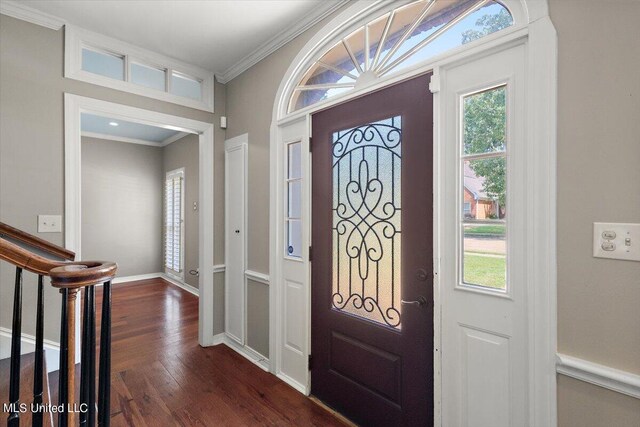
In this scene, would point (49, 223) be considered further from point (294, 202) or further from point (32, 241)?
point (294, 202)

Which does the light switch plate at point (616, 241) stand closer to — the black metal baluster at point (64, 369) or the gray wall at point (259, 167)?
the black metal baluster at point (64, 369)

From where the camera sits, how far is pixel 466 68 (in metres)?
1.44

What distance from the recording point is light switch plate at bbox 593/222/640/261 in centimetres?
105

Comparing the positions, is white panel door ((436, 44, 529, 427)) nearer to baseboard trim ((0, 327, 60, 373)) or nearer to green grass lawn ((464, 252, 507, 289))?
green grass lawn ((464, 252, 507, 289))

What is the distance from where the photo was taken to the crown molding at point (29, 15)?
203cm

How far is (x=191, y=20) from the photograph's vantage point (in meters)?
2.22

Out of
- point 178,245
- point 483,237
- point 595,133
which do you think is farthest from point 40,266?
point 178,245

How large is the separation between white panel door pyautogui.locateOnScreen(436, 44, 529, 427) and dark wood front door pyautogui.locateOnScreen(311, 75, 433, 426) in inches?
4.2

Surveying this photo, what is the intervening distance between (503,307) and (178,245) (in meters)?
5.35

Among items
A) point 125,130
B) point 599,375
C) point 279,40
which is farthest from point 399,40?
point 125,130

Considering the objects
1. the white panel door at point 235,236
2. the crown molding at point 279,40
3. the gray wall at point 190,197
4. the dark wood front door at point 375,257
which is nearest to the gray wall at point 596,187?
the dark wood front door at point 375,257

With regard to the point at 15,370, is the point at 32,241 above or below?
above

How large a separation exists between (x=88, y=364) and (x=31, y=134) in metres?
2.09

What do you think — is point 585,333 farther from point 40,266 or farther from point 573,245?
point 40,266
